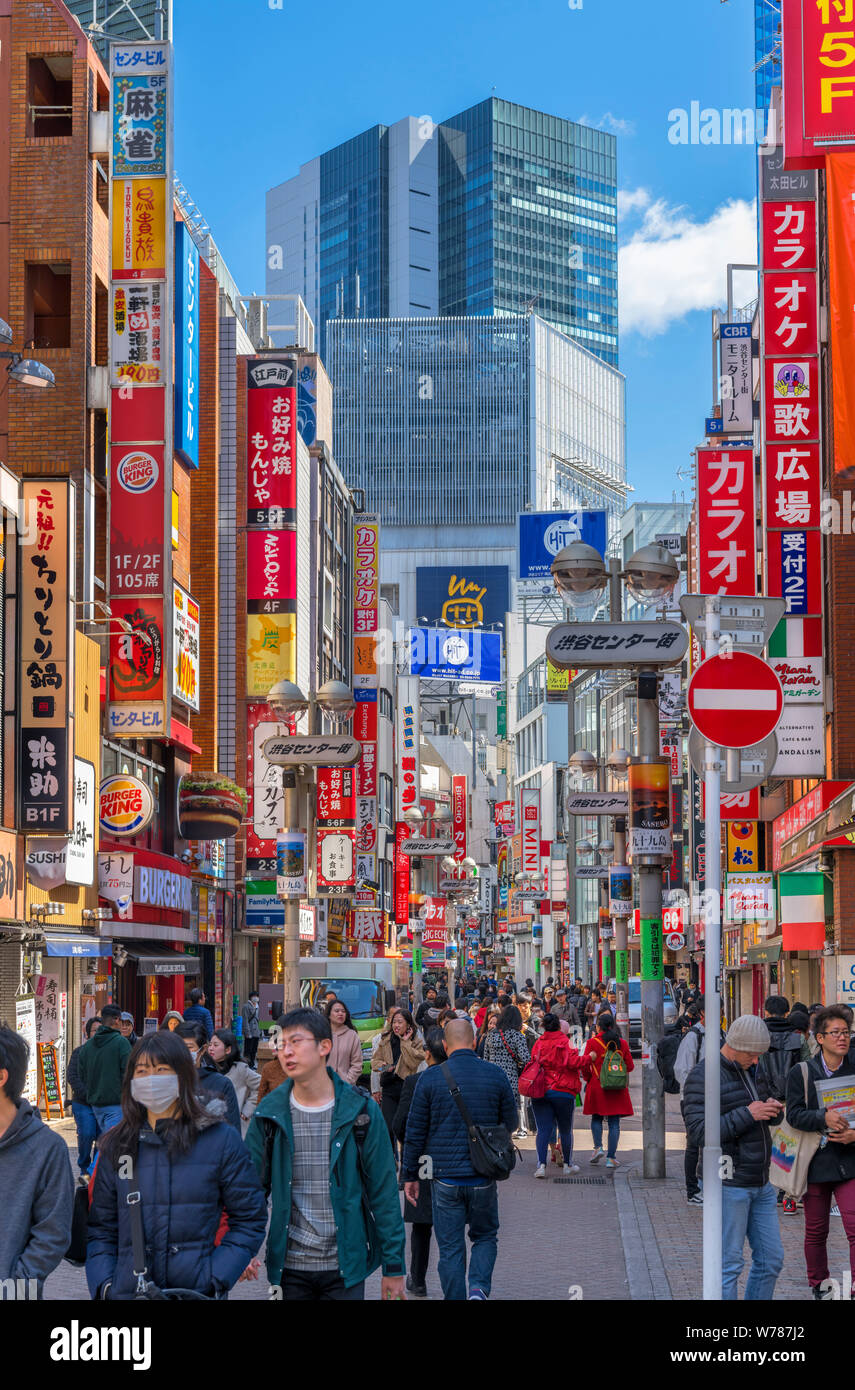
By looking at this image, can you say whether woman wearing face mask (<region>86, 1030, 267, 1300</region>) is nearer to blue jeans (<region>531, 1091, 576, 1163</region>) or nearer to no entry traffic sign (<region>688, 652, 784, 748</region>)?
no entry traffic sign (<region>688, 652, 784, 748</region>)

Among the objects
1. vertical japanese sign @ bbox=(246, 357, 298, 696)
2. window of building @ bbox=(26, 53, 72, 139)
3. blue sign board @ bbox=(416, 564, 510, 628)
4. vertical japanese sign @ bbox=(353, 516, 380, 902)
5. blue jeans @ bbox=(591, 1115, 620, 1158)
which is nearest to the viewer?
blue jeans @ bbox=(591, 1115, 620, 1158)

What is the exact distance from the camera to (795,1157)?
33.7 ft

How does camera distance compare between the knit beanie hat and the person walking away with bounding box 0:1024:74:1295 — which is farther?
the knit beanie hat

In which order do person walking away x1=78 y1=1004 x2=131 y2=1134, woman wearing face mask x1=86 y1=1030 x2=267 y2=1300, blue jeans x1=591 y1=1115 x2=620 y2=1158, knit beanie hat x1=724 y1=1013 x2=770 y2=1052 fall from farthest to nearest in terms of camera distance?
blue jeans x1=591 y1=1115 x2=620 y2=1158, person walking away x1=78 y1=1004 x2=131 y2=1134, knit beanie hat x1=724 y1=1013 x2=770 y2=1052, woman wearing face mask x1=86 y1=1030 x2=267 y2=1300

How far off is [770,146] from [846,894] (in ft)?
42.7

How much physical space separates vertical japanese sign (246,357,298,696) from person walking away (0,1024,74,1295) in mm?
39600

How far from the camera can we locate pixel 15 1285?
6.38 metres

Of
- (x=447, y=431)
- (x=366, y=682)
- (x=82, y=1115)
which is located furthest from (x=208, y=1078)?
(x=447, y=431)

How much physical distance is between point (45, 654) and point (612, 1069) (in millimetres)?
10719

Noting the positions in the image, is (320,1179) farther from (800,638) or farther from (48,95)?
(48,95)

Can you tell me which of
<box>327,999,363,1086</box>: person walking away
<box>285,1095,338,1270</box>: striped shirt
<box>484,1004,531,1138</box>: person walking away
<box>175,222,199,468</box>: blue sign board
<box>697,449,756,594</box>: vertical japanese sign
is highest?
<box>175,222,199,468</box>: blue sign board

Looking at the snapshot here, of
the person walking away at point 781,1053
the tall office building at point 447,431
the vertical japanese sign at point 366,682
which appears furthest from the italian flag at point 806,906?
the tall office building at point 447,431

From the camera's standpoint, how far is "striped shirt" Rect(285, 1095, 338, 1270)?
6.87m

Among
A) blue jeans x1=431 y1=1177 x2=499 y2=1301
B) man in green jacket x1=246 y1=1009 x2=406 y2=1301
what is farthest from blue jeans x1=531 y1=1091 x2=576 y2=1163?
man in green jacket x1=246 y1=1009 x2=406 y2=1301
